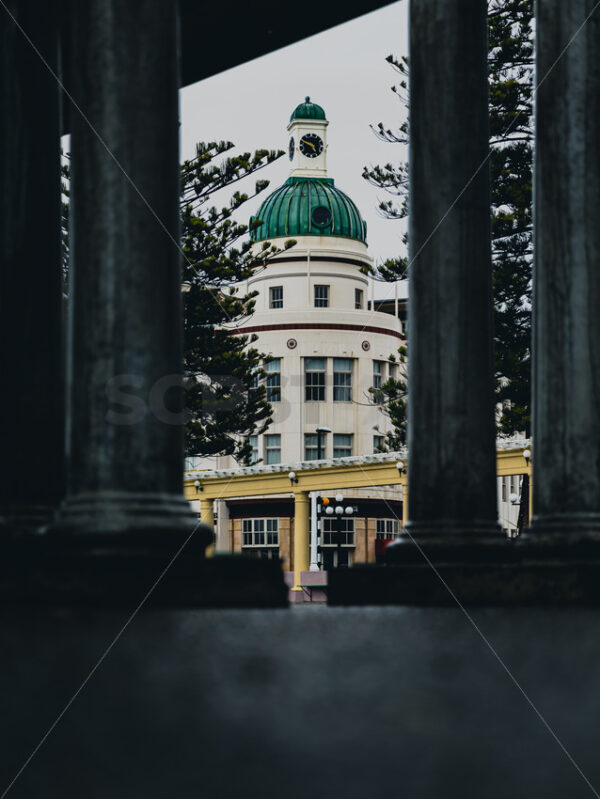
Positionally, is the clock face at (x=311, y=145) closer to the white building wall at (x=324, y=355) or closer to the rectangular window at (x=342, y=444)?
the white building wall at (x=324, y=355)

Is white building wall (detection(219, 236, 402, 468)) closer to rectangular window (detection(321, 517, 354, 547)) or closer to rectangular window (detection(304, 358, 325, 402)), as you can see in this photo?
rectangular window (detection(304, 358, 325, 402))

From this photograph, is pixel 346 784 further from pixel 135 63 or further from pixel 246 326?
pixel 246 326

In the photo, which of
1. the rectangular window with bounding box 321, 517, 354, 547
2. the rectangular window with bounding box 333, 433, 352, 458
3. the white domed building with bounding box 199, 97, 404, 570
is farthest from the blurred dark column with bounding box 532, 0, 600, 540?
the rectangular window with bounding box 333, 433, 352, 458

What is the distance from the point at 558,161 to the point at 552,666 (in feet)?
14.4

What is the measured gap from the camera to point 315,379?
103m

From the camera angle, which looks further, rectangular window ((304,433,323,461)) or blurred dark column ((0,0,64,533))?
rectangular window ((304,433,323,461))

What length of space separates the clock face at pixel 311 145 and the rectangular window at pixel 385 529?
127ft

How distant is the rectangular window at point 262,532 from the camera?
97500 millimetres

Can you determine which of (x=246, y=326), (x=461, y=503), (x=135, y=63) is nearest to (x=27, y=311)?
(x=135, y=63)

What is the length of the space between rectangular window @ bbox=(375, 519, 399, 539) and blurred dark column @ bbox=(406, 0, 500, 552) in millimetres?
89793

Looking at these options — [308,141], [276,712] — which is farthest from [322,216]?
[276,712]

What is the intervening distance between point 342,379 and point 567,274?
9219 cm

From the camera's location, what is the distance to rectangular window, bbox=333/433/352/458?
102875 millimetres

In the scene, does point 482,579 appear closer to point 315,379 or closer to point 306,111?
point 315,379
